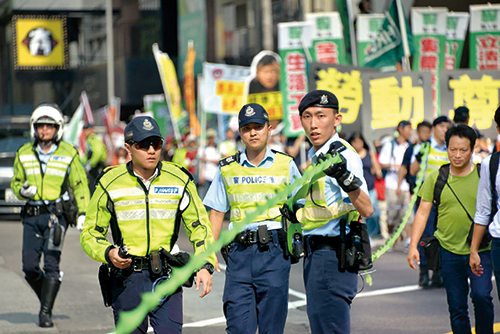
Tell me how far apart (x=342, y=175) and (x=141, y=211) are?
4.20 ft

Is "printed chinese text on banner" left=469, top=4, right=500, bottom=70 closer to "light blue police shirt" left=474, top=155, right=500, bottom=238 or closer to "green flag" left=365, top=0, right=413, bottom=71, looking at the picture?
"green flag" left=365, top=0, right=413, bottom=71

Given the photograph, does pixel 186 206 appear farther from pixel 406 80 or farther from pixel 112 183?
pixel 406 80

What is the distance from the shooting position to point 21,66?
48125mm

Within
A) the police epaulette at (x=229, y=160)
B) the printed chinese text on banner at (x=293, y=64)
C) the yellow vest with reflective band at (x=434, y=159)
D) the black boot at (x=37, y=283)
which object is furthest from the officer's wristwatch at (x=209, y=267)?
the printed chinese text on banner at (x=293, y=64)

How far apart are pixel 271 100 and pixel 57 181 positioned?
44.6 ft

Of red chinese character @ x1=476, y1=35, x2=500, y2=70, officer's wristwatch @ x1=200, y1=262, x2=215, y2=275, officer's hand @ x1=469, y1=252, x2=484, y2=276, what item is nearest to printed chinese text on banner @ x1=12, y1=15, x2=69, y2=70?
red chinese character @ x1=476, y1=35, x2=500, y2=70

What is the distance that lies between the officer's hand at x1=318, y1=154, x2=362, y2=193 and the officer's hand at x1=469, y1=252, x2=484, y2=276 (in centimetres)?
171

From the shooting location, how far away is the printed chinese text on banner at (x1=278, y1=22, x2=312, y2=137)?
55.1 ft

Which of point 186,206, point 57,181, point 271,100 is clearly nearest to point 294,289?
point 57,181

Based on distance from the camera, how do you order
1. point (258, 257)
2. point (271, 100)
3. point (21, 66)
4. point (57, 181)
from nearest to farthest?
point (258, 257) < point (57, 181) < point (271, 100) < point (21, 66)

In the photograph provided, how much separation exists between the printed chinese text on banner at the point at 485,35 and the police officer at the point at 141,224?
13234mm

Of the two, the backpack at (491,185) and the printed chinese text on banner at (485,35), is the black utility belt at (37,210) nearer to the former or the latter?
the backpack at (491,185)

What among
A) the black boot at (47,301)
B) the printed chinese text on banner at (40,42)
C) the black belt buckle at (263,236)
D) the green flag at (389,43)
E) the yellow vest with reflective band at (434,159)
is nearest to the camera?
the black belt buckle at (263,236)

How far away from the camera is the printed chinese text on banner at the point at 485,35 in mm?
16703
